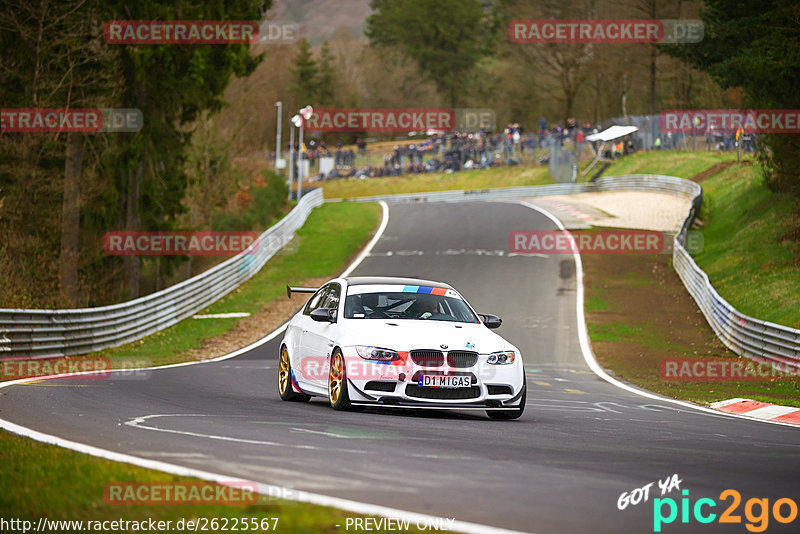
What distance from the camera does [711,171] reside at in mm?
64438

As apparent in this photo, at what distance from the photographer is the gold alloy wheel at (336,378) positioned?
38.9ft

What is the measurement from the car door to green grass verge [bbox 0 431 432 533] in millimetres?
5175

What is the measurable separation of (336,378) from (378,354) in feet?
2.40

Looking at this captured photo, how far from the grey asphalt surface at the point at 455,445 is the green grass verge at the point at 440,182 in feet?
205

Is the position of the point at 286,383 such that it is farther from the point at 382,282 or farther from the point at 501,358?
the point at 501,358

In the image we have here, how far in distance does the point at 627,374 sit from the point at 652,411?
8.71m

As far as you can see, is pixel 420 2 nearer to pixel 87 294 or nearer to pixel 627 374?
pixel 87 294

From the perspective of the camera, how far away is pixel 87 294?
34719 millimetres

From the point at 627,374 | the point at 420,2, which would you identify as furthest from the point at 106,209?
the point at 420,2

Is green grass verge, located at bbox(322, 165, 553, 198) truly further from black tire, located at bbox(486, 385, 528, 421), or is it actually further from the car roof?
black tire, located at bbox(486, 385, 528, 421)
